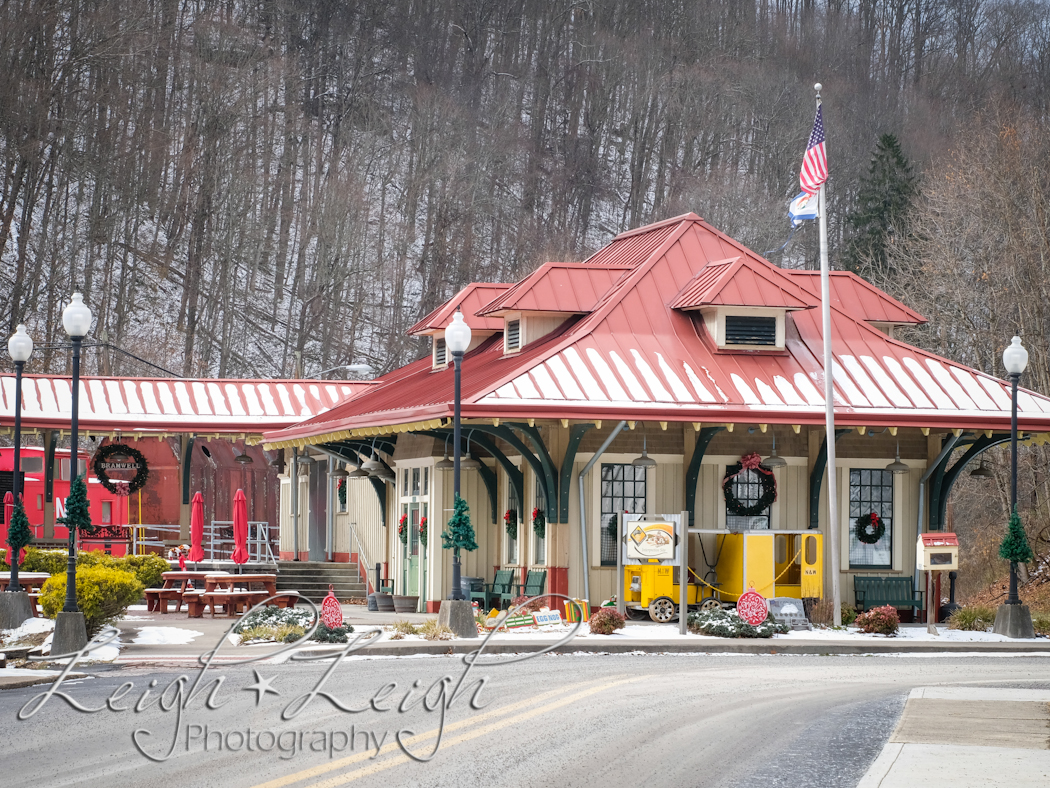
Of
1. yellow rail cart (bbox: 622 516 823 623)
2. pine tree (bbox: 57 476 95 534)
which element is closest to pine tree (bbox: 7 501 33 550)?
pine tree (bbox: 57 476 95 534)

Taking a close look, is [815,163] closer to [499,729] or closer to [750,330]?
[750,330]

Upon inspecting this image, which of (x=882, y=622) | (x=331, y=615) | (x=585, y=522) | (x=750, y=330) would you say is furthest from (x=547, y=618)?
(x=750, y=330)

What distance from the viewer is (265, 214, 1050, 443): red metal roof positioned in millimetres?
23922

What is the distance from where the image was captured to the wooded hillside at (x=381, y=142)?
58.4 m

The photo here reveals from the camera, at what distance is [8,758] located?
10.5 metres

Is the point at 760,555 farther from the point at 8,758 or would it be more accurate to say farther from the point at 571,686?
the point at 8,758

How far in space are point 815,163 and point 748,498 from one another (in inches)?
228

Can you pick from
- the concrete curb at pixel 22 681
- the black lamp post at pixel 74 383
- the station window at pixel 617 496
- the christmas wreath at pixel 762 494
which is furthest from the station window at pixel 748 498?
the concrete curb at pixel 22 681

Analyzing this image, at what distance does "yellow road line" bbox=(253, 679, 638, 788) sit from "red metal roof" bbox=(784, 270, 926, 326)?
16.4m

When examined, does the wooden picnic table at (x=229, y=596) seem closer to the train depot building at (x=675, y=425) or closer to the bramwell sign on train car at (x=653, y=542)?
the train depot building at (x=675, y=425)

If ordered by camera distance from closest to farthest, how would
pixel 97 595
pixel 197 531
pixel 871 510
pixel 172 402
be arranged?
1. pixel 97 595
2. pixel 871 510
3. pixel 197 531
4. pixel 172 402

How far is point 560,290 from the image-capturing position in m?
→ 27.6

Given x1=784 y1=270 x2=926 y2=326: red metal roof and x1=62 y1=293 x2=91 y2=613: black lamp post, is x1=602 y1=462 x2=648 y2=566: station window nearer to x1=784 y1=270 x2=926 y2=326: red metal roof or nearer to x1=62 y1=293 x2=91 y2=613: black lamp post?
x1=784 y1=270 x2=926 y2=326: red metal roof

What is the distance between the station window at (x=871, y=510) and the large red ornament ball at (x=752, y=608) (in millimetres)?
5070
